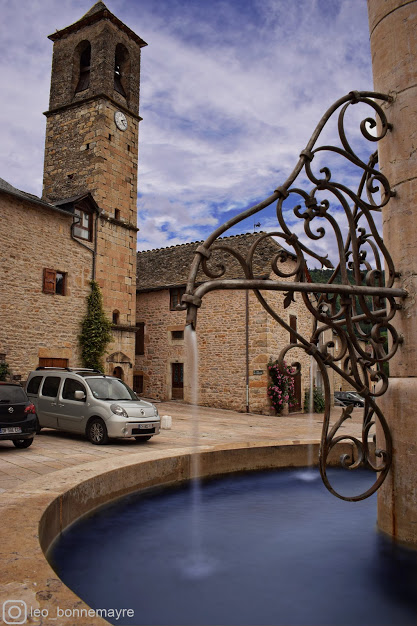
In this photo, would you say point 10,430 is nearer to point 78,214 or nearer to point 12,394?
point 12,394

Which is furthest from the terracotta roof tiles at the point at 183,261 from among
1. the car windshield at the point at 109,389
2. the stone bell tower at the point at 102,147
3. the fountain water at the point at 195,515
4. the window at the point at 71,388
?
the fountain water at the point at 195,515

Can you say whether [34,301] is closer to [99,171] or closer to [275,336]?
[99,171]

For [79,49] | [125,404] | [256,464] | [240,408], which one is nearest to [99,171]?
[79,49]

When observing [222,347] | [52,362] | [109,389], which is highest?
[222,347]

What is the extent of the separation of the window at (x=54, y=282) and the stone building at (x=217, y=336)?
573 cm

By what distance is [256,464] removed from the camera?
651 cm

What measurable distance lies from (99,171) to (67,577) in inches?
802

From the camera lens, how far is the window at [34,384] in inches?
465

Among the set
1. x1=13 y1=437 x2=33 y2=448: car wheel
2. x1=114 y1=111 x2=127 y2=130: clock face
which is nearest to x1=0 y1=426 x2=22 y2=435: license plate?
x1=13 y1=437 x2=33 y2=448: car wheel

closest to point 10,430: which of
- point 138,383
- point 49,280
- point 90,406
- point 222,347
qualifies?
point 90,406

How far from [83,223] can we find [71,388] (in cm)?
1105

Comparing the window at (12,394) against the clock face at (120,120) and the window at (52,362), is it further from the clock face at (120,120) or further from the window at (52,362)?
the clock face at (120,120)

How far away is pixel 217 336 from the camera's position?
2208 cm

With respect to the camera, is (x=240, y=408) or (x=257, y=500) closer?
(x=257, y=500)
